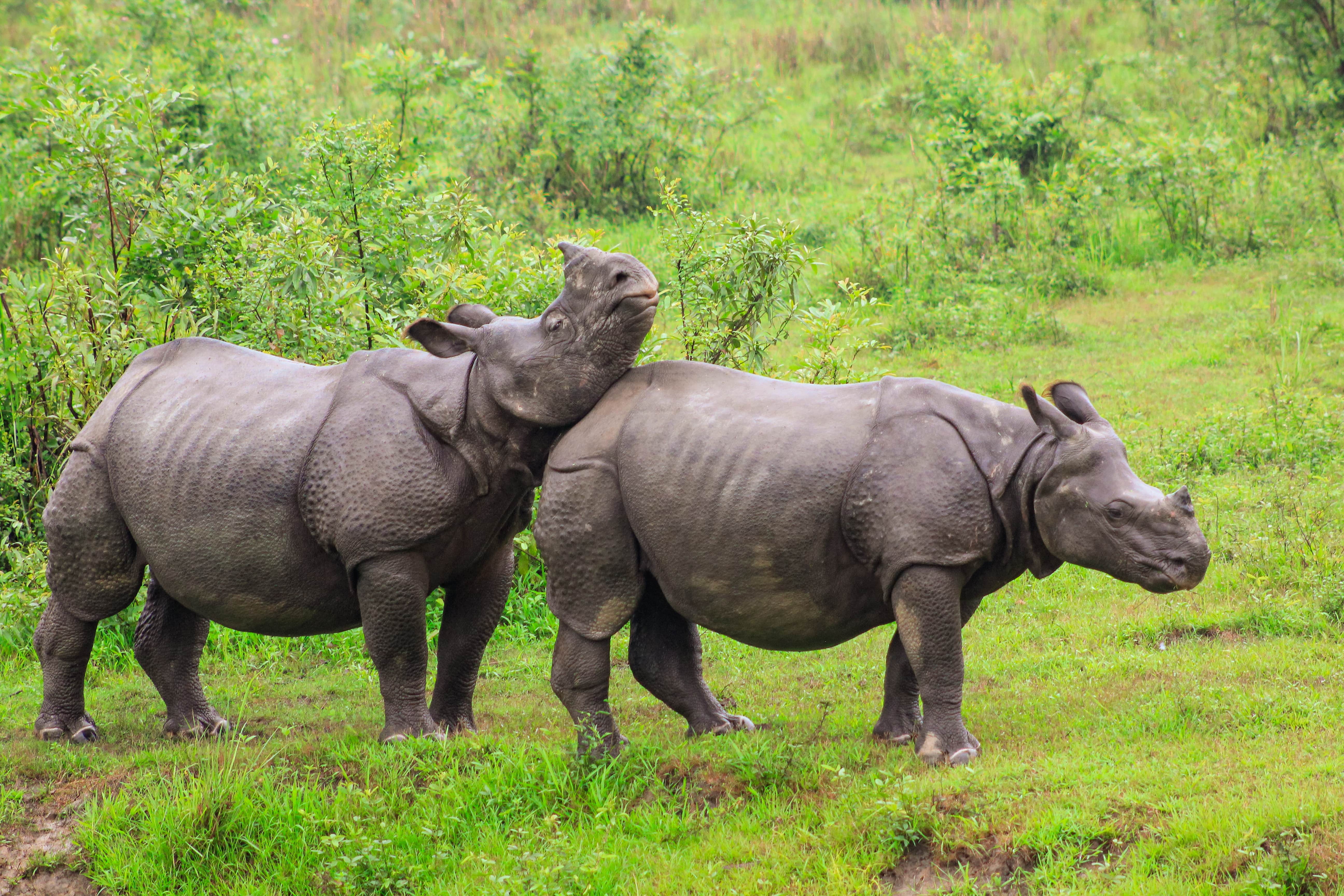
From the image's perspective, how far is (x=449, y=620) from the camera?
6.69m

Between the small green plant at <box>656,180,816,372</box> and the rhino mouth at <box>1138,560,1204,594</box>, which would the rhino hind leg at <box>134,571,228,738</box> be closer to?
the small green plant at <box>656,180,816,372</box>

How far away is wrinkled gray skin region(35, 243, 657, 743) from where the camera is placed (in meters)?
5.96

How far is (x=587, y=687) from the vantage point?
5.95 meters

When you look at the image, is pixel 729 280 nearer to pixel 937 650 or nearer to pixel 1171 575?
pixel 937 650

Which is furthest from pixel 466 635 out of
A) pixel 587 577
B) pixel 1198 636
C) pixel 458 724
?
pixel 1198 636

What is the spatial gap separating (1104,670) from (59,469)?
645 centimetres

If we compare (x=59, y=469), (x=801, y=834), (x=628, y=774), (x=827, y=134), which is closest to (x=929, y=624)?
(x=801, y=834)

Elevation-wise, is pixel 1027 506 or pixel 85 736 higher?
pixel 1027 506

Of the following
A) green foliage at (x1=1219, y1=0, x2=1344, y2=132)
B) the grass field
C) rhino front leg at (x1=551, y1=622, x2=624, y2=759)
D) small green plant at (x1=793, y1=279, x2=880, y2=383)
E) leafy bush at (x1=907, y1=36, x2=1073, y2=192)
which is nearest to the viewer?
the grass field

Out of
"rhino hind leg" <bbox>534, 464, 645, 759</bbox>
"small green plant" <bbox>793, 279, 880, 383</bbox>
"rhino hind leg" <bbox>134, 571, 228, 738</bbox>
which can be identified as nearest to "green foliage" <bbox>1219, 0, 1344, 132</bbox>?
"small green plant" <bbox>793, 279, 880, 383</bbox>

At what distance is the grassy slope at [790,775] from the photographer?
5.00 metres

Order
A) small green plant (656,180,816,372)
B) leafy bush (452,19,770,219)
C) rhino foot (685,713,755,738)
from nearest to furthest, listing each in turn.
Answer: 1. rhino foot (685,713,755,738)
2. small green plant (656,180,816,372)
3. leafy bush (452,19,770,219)

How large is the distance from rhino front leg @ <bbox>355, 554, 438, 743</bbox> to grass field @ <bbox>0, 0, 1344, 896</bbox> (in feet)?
0.59

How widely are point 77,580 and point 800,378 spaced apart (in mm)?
4556
